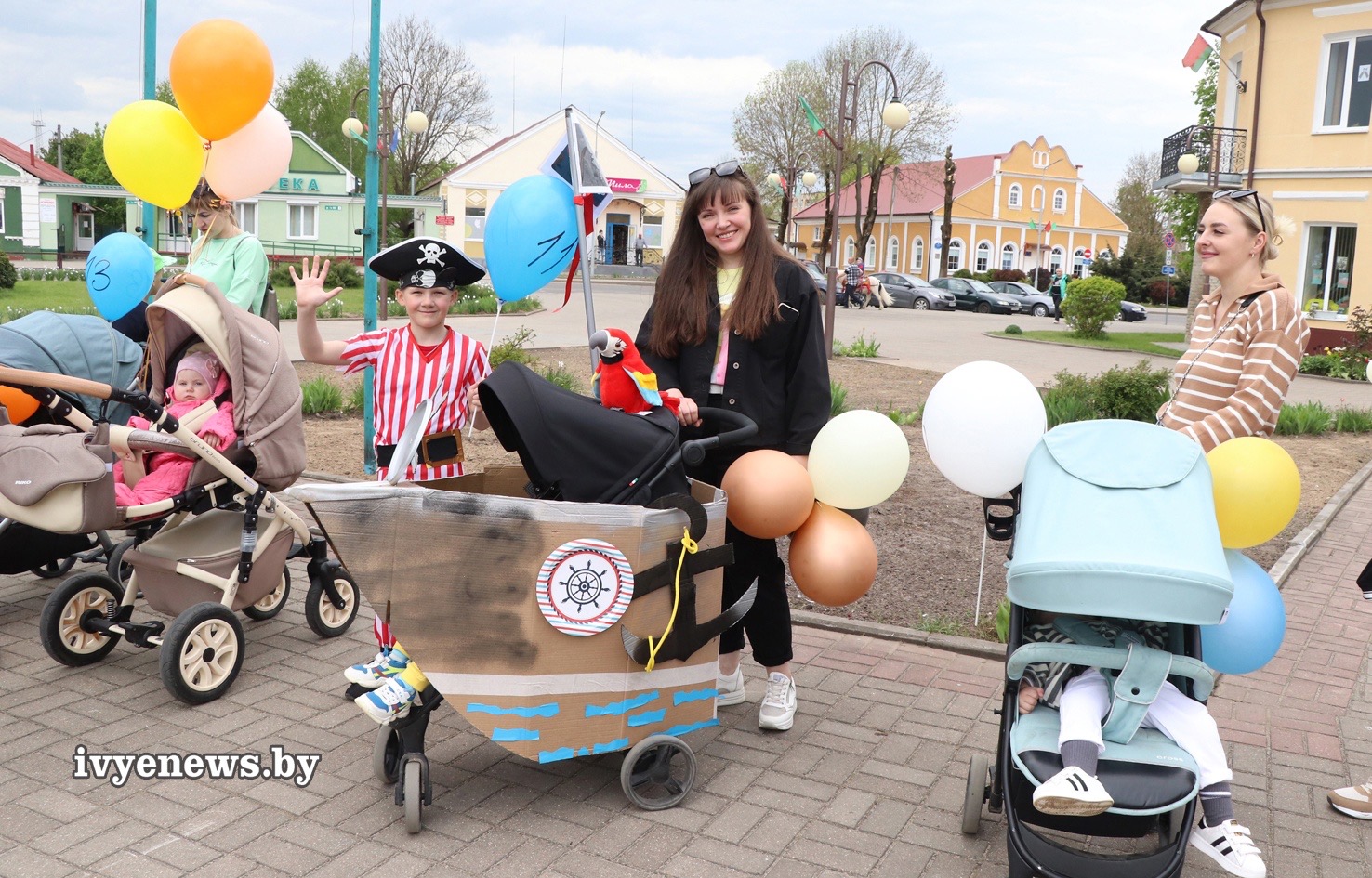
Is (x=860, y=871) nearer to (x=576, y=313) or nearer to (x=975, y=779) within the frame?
(x=975, y=779)

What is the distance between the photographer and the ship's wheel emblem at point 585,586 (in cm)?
312

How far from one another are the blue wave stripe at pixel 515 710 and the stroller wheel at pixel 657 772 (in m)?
0.34

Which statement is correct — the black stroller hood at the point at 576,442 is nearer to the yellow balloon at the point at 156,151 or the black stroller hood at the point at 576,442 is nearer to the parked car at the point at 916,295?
the yellow balloon at the point at 156,151

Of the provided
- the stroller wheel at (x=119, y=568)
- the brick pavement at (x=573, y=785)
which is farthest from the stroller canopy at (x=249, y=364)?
the stroller wheel at (x=119, y=568)

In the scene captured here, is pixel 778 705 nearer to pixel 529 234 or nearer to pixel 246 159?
pixel 529 234

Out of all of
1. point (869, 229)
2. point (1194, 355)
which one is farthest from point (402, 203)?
point (1194, 355)

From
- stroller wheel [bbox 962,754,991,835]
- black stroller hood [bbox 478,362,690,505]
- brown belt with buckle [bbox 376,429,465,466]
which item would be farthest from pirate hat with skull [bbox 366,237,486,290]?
stroller wheel [bbox 962,754,991,835]

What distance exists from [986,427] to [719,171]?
1372 mm

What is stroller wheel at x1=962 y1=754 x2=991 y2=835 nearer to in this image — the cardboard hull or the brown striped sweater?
the cardboard hull

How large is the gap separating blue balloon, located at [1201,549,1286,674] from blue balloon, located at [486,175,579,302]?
2.71 meters

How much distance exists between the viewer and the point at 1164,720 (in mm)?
2818

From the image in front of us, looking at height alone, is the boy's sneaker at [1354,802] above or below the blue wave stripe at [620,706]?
below

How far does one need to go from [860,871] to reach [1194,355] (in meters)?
1.99

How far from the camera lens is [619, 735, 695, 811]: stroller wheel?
3.42 meters
